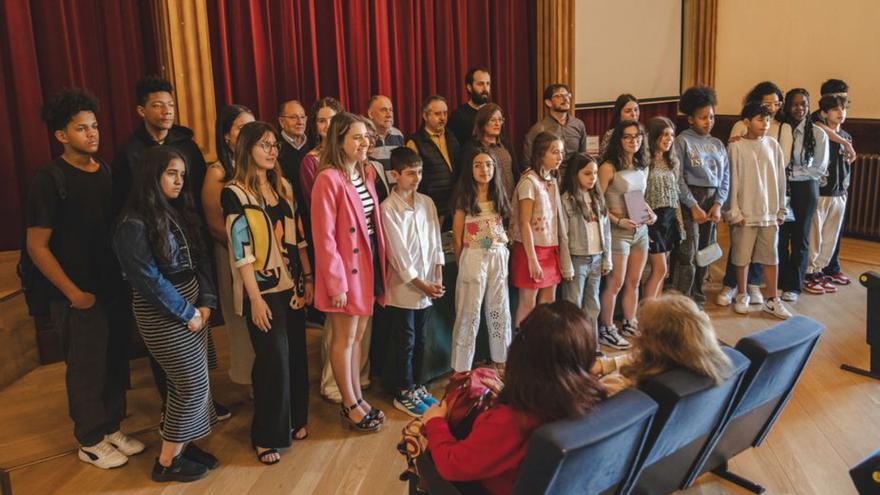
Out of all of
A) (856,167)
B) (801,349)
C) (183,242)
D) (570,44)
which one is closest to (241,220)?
(183,242)

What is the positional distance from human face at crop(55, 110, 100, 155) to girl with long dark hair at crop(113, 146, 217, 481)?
31 centimetres

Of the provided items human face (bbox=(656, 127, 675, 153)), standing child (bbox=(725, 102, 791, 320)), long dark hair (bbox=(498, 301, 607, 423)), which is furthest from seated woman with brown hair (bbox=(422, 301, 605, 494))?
standing child (bbox=(725, 102, 791, 320))

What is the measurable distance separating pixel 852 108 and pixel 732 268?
268 centimetres

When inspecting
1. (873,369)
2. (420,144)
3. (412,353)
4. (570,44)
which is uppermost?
(570,44)

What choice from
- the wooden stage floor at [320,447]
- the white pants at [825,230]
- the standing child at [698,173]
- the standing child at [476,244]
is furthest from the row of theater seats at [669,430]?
the white pants at [825,230]

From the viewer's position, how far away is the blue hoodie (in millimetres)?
3883

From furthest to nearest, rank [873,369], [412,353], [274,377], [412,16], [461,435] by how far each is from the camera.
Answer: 1. [412,16]
2. [873,369]
3. [412,353]
4. [274,377]
5. [461,435]

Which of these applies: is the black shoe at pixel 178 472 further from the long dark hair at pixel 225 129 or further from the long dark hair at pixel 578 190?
the long dark hair at pixel 578 190

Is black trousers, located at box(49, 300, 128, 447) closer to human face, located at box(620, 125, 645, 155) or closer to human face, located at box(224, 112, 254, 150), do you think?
human face, located at box(224, 112, 254, 150)

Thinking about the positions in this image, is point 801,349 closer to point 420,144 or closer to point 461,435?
point 461,435

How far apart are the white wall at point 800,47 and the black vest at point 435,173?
4299 mm

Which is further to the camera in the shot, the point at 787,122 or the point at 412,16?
the point at 412,16

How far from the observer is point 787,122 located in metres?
4.25

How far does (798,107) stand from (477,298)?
103 inches
